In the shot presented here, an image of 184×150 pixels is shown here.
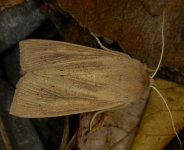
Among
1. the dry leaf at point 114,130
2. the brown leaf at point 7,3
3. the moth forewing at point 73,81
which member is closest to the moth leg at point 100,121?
the dry leaf at point 114,130

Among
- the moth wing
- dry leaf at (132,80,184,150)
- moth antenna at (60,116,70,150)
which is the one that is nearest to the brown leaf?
the moth wing

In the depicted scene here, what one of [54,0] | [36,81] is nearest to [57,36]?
[54,0]

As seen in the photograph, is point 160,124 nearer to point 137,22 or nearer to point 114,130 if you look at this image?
point 114,130

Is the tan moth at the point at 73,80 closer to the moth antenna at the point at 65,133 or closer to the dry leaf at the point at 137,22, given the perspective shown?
the dry leaf at the point at 137,22

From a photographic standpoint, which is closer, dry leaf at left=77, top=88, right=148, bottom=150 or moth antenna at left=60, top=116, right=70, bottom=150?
dry leaf at left=77, top=88, right=148, bottom=150

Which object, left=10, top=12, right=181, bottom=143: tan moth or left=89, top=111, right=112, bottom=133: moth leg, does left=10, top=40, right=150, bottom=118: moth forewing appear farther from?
left=89, top=111, right=112, bottom=133: moth leg

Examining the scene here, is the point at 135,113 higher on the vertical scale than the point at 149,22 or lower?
lower

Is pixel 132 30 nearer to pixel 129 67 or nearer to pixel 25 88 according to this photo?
pixel 129 67

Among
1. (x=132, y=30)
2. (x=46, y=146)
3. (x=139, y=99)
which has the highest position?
(x=132, y=30)
